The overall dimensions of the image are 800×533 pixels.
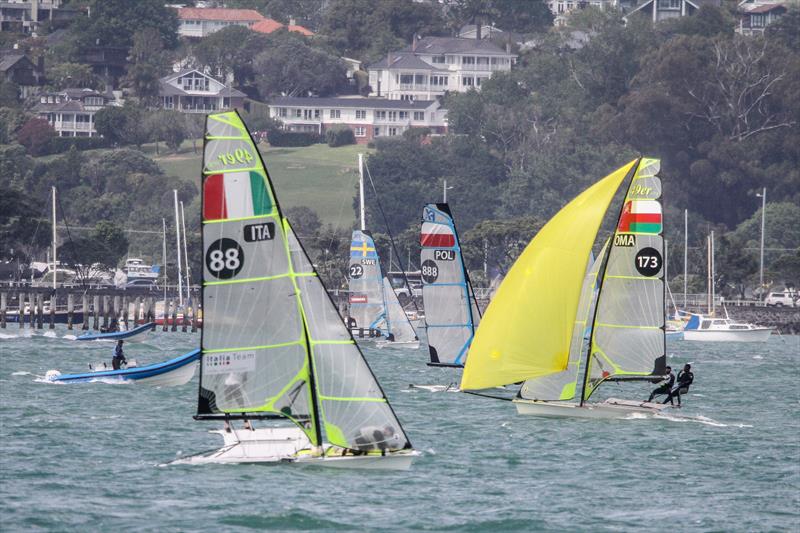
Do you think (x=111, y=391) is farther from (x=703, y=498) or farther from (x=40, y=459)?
(x=703, y=498)

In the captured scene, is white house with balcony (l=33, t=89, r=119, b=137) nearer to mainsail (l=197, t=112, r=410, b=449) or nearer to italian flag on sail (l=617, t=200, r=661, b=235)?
italian flag on sail (l=617, t=200, r=661, b=235)

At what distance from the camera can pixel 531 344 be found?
3209 cm

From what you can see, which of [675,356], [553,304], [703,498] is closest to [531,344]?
[553,304]

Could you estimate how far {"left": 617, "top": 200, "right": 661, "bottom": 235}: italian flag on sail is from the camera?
34562 millimetres

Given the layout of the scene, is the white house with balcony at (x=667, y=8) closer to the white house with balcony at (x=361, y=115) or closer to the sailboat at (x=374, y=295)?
the white house with balcony at (x=361, y=115)

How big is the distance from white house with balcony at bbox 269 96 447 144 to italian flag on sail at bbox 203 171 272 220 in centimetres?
14402

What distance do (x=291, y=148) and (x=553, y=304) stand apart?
126541mm

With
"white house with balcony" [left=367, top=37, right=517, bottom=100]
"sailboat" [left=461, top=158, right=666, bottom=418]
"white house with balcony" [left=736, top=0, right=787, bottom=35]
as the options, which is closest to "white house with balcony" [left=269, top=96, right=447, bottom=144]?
"white house with balcony" [left=367, top=37, right=517, bottom=100]

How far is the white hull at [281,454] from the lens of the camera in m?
25.6

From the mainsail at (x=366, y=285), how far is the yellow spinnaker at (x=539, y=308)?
26.9 metres

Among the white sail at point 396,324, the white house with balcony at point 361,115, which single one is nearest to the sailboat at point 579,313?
the white sail at point 396,324

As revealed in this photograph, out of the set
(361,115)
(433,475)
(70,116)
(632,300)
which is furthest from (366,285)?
(361,115)

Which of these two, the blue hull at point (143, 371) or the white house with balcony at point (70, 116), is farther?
the white house with balcony at point (70, 116)

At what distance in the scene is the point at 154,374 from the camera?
4134 cm
